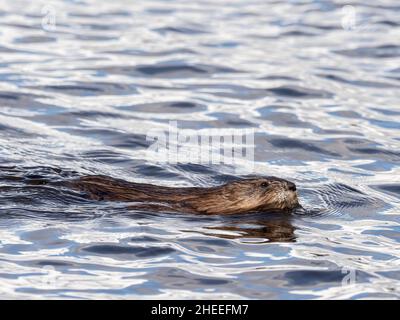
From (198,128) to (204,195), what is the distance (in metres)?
4.33

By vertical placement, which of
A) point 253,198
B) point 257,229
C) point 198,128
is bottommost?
point 257,229

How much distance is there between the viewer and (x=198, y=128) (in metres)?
16.1

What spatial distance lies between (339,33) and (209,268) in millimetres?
13428

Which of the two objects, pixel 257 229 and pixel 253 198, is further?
pixel 253 198

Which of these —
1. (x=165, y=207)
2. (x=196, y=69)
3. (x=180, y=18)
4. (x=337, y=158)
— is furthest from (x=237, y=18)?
(x=165, y=207)

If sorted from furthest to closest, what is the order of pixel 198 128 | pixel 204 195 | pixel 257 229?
pixel 198 128, pixel 204 195, pixel 257 229

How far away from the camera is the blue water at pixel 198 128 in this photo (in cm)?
993

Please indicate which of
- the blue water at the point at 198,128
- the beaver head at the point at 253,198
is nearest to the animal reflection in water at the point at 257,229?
the blue water at the point at 198,128

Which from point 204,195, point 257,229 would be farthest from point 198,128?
point 257,229

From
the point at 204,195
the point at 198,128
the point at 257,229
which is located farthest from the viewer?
the point at 198,128

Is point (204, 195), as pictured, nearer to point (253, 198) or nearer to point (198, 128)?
point (253, 198)
